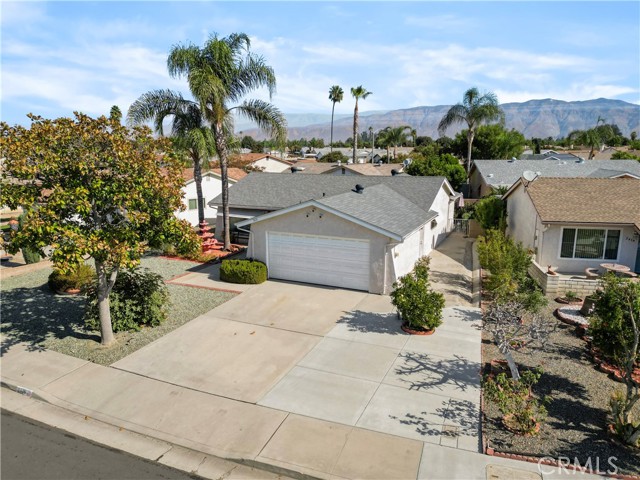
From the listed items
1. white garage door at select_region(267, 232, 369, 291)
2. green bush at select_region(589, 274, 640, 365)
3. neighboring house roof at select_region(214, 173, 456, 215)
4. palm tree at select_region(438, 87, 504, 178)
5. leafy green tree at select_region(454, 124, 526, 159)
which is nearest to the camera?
green bush at select_region(589, 274, 640, 365)

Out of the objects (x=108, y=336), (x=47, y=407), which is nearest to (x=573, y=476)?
(x=47, y=407)

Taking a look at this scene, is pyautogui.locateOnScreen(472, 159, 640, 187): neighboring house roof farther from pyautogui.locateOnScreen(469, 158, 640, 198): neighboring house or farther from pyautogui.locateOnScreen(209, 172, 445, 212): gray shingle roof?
pyautogui.locateOnScreen(209, 172, 445, 212): gray shingle roof

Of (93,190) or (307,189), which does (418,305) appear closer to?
(93,190)

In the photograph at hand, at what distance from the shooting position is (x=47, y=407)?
9.52 m

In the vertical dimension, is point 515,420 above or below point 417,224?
below

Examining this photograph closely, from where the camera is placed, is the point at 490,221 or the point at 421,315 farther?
the point at 490,221

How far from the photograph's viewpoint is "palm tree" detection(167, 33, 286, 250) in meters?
19.5

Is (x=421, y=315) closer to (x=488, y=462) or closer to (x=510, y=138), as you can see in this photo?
(x=488, y=462)

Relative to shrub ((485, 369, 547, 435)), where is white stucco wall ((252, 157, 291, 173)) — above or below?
above

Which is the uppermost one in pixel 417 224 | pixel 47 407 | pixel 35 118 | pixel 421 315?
pixel 35 118

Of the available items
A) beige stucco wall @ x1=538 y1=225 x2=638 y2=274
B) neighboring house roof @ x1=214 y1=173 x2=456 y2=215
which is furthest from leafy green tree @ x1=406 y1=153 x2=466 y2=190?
beige stucco wall @ x1=538 y1=225 x2=638 y2=274

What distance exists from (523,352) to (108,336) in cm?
1071

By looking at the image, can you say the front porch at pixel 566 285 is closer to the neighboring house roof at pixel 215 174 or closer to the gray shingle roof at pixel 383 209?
the gray shingle roof at pixel 383 209

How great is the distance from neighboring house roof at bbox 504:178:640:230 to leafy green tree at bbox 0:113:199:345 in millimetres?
14204
